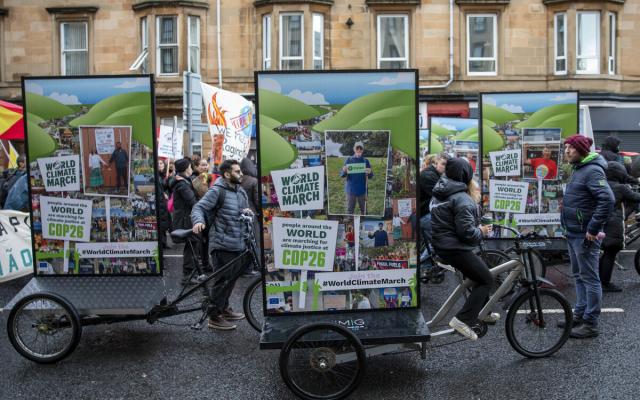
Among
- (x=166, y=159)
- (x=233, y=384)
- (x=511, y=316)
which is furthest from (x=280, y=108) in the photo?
(x=166, y=159)

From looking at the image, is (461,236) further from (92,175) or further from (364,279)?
(92,175)

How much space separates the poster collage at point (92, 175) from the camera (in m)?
6.70

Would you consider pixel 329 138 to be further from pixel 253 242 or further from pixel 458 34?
pixel 458 34

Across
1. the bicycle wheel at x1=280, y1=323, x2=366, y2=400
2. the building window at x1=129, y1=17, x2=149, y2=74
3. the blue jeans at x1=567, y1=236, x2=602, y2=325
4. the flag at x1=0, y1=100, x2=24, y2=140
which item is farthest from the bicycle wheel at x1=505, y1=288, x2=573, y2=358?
the building window at x1=129, y1=17, x2=149, y2=74

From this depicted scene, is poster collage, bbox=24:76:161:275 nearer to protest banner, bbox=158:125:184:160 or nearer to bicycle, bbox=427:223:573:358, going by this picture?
bicycle, bbox=427:223:573:358

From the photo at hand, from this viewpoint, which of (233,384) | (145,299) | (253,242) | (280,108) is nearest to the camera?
(280,108)

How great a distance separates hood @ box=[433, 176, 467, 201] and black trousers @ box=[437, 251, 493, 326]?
18.8 inches

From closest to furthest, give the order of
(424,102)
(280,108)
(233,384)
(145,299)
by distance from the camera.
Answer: (280,108)
(233,384)
(145,299)
(424,102)

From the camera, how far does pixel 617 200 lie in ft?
31.1

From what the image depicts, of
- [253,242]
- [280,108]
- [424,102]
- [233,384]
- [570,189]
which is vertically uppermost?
[424,102]

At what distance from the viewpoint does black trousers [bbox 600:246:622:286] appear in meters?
9.07

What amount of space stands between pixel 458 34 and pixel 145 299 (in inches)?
764

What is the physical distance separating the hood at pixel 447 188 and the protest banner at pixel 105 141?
295cm

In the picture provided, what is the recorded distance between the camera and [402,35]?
962 inches
